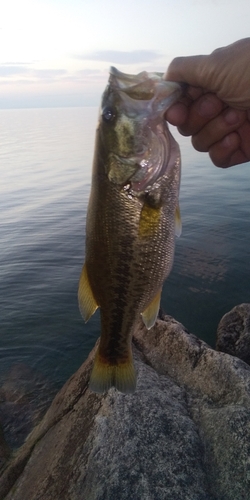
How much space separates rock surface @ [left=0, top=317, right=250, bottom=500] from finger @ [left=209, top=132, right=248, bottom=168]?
8.30 ft

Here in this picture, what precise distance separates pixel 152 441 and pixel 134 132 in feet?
10.1

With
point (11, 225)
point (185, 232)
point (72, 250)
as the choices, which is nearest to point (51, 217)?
point (11, 225)

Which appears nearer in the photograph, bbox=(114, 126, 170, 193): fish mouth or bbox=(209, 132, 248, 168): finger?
bbox=(114, 126, 170, 193): fish mouth

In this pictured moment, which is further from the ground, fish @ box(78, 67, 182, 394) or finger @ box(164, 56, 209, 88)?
finger @ box(164, 56, 209, 88)

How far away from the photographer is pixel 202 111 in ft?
13.6

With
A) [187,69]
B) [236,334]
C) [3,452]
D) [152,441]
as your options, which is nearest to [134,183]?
[187,69]

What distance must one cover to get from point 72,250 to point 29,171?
22205 millimetres

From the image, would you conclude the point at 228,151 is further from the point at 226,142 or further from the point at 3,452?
the point at 3,452

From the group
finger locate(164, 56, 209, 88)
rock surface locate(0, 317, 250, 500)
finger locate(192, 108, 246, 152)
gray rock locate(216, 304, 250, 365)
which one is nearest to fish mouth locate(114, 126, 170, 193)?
finger locate(164, 56, 209, 88)

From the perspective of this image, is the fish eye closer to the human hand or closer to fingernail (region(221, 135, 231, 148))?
the human hand

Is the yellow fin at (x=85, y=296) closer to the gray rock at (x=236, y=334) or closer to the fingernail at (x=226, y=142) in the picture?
the fingernail at (x=226, y=142)

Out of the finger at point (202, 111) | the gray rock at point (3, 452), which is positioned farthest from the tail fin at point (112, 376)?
the gray rock at point (3, 452)

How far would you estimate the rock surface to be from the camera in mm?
3953

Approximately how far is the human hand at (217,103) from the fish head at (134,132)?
0.49 metres
